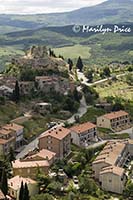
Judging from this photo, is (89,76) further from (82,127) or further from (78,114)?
(82,127)

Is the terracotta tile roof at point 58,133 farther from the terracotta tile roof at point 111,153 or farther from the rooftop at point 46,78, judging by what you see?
the rooftop at point 46,78

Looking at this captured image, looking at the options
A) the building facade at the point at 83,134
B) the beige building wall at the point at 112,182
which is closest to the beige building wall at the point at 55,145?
the building facade at the point at 83,134

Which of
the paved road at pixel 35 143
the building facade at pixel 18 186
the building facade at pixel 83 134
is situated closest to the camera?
the building facade at pixel 18 186

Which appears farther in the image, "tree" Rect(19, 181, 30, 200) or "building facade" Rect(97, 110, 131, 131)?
"building facade" Rect(97, 110, 131, 131)

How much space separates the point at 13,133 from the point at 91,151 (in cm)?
1298

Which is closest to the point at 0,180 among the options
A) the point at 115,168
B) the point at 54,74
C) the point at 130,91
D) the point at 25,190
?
the point at 25,190

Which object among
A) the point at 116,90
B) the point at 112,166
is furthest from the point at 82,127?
the point at 116,90

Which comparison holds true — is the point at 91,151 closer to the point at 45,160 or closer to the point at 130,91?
the point at 45,160

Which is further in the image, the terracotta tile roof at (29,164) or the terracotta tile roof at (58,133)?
the terracotta tile roof at (58,133)

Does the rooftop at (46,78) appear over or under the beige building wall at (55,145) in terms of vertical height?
over

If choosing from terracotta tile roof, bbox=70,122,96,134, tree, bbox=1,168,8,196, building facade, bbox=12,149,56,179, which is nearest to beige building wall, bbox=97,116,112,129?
terracotta tile roof, bbox=70,122,96,134

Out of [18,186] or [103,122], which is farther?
[103,122]

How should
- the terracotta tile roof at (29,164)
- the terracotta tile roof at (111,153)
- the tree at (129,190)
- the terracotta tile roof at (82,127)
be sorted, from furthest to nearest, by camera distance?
1. the terracotta tile roof at (82,127)
2. the terracotta tile roof at (111,153)
3. the terracotta tile roof at (29,164)
4. the tree at (129,190)

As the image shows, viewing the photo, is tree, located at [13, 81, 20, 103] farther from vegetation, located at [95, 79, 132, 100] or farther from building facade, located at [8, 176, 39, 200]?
building facade, located at [8, 176, 39, 200]
